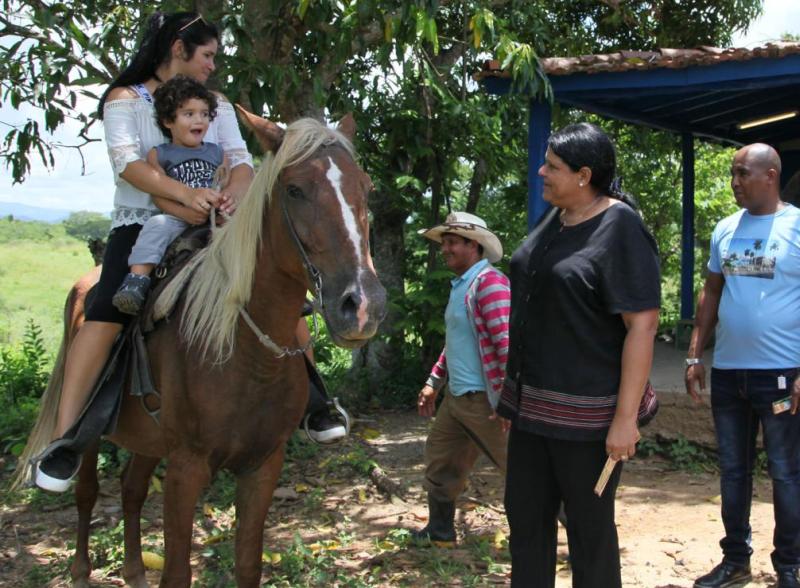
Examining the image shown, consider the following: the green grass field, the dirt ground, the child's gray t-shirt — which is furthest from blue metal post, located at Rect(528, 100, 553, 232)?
the green grass field

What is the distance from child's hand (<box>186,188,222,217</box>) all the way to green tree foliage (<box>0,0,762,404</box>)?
1.59 meters

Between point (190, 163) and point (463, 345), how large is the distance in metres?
1.80

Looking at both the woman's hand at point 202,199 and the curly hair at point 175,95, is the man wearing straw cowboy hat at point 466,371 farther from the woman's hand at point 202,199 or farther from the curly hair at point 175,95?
the curly hair at point 175,95

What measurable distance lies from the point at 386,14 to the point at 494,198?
6317 mm

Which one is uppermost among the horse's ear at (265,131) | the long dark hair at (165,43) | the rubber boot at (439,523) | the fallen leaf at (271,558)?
the long dark hair at (165,43)

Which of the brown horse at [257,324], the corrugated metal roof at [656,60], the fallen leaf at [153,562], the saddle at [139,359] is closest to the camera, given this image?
the brown horse at [257,324]

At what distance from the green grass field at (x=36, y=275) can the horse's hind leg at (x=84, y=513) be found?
831 centimetres

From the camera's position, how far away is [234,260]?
318 cm

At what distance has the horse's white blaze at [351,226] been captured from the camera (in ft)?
8.29

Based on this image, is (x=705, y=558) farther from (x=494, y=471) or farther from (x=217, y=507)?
(x=217, y=507)

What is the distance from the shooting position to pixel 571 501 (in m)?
3.00

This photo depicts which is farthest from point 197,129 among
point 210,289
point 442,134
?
point 442,134

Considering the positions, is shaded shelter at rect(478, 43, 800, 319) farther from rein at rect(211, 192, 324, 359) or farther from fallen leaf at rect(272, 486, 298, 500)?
rein at rect(211, 192, 324, 359)

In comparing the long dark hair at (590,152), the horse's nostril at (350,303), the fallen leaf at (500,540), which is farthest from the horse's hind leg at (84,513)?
the long dark hair at (590,152)
